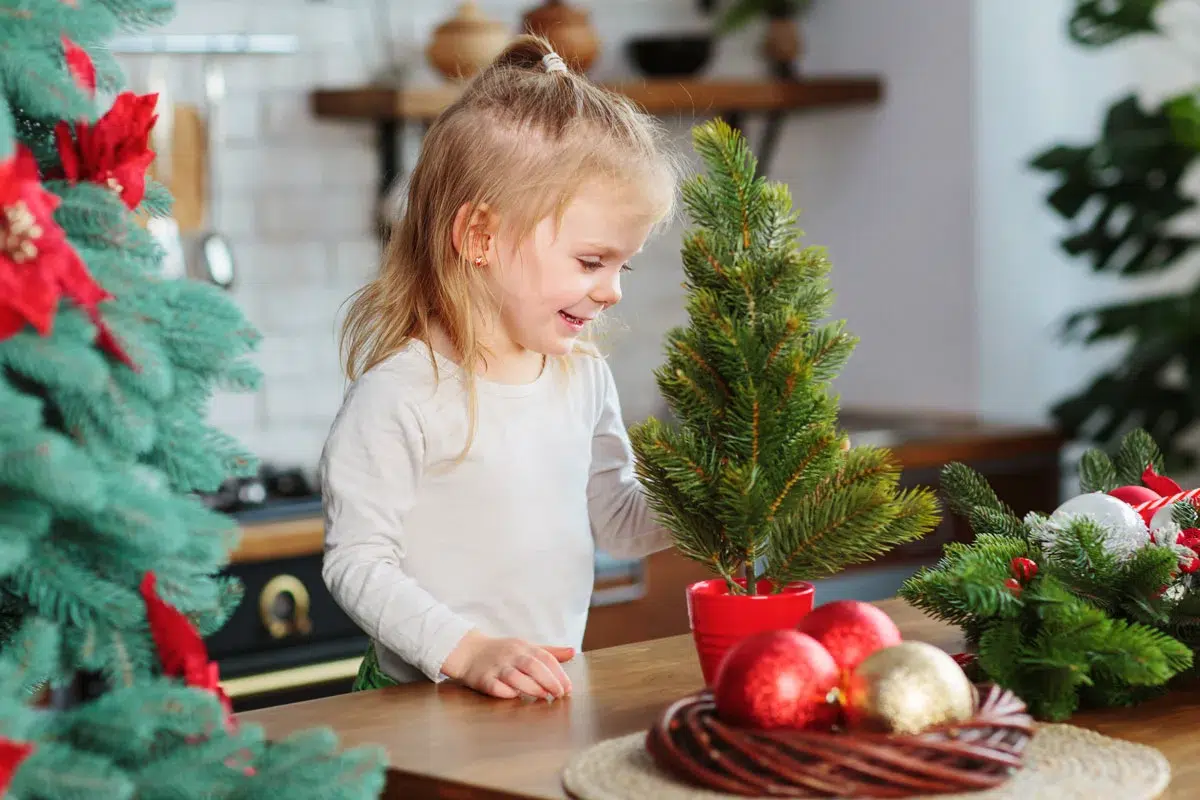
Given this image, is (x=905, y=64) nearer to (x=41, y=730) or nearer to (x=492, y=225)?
(x=492, y=225)

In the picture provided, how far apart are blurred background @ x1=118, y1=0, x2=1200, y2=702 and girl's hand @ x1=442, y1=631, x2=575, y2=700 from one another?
52.3 inches

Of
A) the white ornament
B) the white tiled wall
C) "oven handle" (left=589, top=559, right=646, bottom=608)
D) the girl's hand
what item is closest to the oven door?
"oven handle" (left=589, top=559, right=646, bottom=608)

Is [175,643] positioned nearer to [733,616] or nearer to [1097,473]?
[733,616]

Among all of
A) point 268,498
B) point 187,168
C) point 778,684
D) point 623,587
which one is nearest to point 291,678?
point 268,498

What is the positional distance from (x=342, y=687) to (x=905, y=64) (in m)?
1.86

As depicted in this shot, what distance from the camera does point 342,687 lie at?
258 cm

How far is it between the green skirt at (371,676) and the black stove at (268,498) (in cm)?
94

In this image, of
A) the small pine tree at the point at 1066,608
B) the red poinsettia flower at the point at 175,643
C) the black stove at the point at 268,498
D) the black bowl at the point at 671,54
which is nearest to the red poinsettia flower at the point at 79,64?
the red poinsettia flower at the point at 175,643

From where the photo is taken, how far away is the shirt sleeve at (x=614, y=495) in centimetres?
161

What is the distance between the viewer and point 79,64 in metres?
0.98

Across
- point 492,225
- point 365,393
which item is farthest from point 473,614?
point 492,225

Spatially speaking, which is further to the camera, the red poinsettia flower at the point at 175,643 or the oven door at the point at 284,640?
the oven door at the point at 284,640

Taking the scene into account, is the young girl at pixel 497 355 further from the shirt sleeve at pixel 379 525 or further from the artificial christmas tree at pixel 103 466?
the artificial christmas tree at pixel 103 466

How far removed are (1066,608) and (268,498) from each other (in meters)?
1.88
